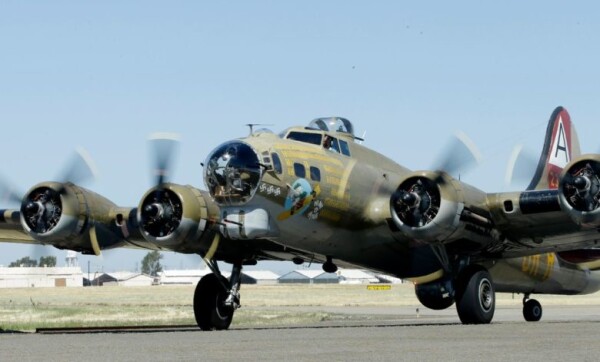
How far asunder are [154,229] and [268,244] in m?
3.42

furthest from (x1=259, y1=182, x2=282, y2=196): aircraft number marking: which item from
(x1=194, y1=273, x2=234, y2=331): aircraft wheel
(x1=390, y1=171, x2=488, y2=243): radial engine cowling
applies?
(x1=194, y1=273, x2=234, y2=331): aircraft wheel

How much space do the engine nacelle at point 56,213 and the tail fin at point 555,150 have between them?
49.2 ft

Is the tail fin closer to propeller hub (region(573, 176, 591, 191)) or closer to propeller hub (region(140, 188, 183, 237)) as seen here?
propeller hub (region(573, 176, 591, 191))

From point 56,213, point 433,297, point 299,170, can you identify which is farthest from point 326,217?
point 56,213

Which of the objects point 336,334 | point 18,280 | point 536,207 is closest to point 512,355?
point 336,334

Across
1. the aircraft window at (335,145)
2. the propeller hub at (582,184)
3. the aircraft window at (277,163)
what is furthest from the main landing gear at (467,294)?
the aircraft window at (277,163)

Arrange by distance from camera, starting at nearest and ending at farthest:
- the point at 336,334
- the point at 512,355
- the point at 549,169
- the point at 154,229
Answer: the point at 512,355 → the point at 336,334 → the point at 154,229 → the point at 549,169

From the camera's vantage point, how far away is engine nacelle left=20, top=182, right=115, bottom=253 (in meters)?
25.7

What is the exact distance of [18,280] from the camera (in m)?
164

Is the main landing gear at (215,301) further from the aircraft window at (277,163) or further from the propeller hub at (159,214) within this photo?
the aircraft window at (277,163)

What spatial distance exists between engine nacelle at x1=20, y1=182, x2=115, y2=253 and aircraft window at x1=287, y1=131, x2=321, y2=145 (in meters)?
5.91

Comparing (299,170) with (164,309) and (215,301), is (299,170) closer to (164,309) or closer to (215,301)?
(215,301)

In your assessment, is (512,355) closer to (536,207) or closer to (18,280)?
(536,207)

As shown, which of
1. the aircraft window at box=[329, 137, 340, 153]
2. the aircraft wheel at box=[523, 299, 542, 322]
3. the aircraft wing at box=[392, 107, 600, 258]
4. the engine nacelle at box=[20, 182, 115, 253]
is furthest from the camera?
the aircraft wheel at box=[523, 299, 542, 322]
